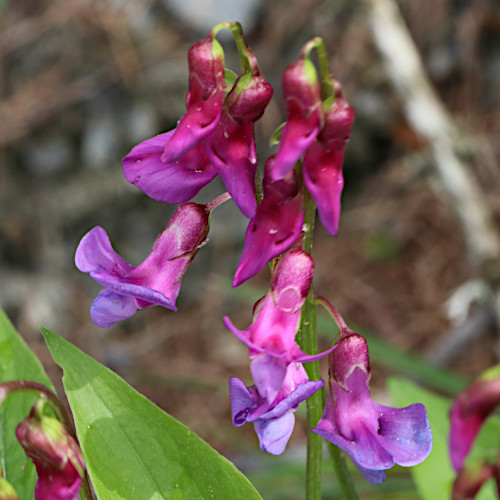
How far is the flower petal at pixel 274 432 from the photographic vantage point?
1.28 meters

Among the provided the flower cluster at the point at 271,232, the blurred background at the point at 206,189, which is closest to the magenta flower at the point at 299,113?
the flower cluster at the point at 271,232

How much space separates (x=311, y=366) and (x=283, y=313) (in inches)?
6.8

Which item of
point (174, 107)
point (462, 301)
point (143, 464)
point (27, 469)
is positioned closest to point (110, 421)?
point (143, 464)

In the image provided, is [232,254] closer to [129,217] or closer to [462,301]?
[129,217]

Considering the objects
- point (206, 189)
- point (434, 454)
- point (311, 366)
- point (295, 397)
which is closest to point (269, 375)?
point (295, 397)

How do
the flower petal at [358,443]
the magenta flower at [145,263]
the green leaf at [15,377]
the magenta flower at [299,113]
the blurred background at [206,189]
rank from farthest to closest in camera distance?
the blurred background at [206,189]
the green leaf at [15,377]
the magenta flower at [145,263]
the flower petal at [358,443]
the magenta flower at [299,113]

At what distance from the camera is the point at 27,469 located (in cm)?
170

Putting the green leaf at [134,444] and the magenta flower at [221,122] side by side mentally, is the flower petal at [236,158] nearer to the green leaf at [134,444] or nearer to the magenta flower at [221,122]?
the magenta flower at [221,122]

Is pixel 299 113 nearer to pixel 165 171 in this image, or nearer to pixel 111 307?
pixel 165 171

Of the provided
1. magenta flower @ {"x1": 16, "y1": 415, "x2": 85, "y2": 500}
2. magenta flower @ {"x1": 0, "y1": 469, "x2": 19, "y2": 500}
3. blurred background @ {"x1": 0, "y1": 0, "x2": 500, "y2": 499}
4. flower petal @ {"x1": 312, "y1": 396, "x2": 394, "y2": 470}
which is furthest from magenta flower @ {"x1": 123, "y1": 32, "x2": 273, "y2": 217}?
blurred background @ {"x1": 0, "y1": 0, "x2": 500, "y2": 499}

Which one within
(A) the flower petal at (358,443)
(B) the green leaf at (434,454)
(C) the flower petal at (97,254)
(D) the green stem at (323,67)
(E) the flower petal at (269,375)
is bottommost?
(B) the green leaf at (434,454)

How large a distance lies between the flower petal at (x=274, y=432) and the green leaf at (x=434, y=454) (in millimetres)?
973

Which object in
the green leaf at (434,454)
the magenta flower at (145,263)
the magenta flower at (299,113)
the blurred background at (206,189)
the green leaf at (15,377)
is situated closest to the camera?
the magenta flower at (299,113)

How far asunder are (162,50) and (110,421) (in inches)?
129
